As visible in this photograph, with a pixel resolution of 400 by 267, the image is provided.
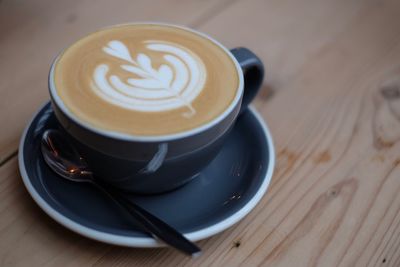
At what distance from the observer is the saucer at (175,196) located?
0.46 metres

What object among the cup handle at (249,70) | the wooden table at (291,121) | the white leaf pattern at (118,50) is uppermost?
the white leaf pattern at (118,50)

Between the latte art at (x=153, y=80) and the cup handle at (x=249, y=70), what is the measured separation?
6cm

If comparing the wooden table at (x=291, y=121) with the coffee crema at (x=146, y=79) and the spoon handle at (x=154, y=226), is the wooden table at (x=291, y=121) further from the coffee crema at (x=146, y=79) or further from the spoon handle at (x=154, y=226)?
the coffee crema at (x=146, y=79)

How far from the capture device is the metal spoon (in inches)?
17.9

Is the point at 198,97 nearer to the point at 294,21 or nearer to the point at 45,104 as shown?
the point at 45,104

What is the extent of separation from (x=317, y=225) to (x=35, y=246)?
0.33 meters

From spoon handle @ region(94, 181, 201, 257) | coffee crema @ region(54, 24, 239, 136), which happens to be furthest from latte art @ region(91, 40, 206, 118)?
spoon handle @ region(94, 181, 201, 257)

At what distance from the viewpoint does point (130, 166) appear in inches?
18.3

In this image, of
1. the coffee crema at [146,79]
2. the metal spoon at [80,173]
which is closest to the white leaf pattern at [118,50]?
the coffee crema at [146,79]

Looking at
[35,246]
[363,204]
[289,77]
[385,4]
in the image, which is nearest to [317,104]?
[289,77]

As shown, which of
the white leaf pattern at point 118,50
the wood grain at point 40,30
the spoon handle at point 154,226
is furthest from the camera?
the wood grain at point 40,30

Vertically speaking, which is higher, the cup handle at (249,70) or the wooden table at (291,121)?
the cup handle at (249,70)

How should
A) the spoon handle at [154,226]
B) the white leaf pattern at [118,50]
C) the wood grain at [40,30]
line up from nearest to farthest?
the spoon handle at [154,226], the white leaf pattern at [118,50], the wood grain at [40,30]

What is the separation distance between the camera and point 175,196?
1.76ft
